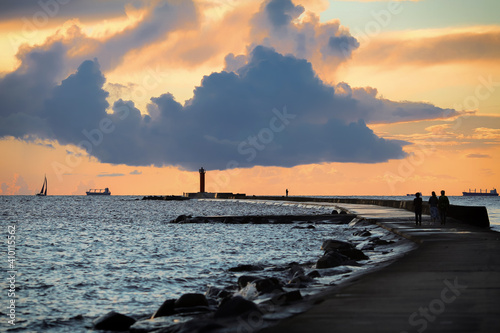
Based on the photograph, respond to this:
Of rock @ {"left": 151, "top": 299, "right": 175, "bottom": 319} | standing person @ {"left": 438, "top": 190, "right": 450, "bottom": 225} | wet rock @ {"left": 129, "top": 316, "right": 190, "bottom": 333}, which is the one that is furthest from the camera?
standing person @ {"left": 438, "top": 190, "right": 450, "bottom": 225}

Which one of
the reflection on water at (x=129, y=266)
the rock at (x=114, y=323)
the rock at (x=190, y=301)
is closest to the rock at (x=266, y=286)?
the rock at (x=190, y=301)

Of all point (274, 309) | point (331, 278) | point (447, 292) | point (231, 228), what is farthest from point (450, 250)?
point (231, 228)

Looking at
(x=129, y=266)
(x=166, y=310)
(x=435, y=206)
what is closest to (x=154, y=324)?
(x=166, y=310)

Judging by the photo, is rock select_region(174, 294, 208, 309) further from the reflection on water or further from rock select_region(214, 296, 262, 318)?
rock select_region(214, 296, 262, 318)

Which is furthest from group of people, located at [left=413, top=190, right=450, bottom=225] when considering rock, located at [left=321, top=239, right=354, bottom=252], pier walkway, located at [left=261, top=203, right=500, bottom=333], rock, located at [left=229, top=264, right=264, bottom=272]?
pier walkway, located at [left=261, top=203, right=500, bottom=333]

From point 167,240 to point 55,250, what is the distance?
276 inches

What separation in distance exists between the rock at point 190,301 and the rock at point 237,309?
2262mm

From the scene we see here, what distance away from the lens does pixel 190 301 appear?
35.8ft

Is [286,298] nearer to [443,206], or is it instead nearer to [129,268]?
[129,268]

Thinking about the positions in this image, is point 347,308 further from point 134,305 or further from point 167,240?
point 167,240

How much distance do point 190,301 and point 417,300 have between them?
14.1 ft

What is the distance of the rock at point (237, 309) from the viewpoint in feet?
28.2

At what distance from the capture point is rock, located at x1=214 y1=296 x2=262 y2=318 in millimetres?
8594

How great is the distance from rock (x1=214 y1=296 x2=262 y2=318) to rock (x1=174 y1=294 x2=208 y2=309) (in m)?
2.26
